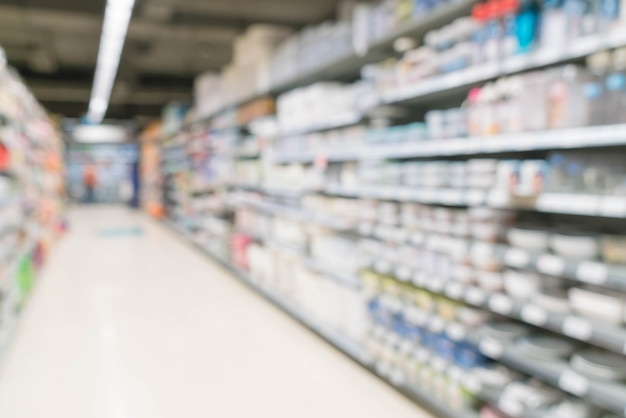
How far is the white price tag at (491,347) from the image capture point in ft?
8.87

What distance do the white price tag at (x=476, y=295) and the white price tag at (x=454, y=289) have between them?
55 mm

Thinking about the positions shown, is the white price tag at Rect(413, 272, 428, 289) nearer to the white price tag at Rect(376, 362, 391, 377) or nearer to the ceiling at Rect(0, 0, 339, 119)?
the white price tag at Rect(376, 362, 391, 377)

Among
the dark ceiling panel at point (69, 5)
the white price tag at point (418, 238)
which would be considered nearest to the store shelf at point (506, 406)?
the white price tag at point (418, 238)

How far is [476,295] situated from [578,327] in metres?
0.63

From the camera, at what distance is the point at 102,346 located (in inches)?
176

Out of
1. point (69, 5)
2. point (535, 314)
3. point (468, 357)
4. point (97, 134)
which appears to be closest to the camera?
point (535, 314)

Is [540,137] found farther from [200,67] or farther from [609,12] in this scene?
[200,67]

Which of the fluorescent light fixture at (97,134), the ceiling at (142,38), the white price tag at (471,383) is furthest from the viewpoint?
the fluorescent light fixture at (97,134)

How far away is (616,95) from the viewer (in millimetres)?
2100

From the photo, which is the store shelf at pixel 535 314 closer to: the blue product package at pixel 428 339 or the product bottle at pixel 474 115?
the blue product package at pixel 428 339

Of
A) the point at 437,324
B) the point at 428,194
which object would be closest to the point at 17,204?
the point at 428,194

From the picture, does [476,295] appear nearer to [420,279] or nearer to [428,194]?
[420,279]

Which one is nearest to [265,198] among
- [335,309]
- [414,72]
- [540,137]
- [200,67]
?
[335,309]

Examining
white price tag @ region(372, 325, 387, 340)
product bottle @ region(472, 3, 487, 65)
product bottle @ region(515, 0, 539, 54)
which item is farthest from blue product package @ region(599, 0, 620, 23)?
white price tag @ region(372, 325, 387, 340)
